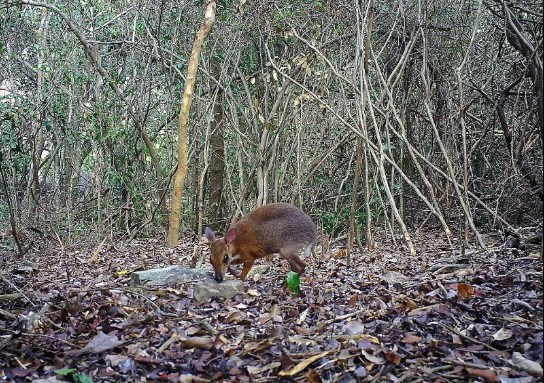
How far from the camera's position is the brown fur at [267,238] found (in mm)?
6461

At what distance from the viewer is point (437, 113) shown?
404 inches

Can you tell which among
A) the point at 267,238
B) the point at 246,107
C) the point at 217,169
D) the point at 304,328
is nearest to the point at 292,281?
the point at 304,328

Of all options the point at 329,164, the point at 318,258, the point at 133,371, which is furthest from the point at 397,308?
the point at 329,164

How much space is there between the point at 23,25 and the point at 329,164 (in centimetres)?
627

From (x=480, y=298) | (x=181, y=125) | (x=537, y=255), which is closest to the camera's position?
(x=480, y=298)

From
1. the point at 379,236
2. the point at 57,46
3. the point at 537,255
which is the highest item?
the point at 57,46

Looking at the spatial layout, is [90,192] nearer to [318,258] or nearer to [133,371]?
[318,258]

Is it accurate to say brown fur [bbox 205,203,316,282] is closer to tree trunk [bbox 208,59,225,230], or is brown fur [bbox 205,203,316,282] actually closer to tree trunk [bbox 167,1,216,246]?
tree trunk [bbox 167,1,216,246]

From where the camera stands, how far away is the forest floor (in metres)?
3.63

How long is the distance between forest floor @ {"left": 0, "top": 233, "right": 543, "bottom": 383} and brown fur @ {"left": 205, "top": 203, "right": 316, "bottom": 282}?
0.29 meters

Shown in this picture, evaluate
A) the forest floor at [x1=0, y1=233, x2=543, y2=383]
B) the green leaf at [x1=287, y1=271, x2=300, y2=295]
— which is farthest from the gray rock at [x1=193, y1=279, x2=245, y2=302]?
the green leaf at [x1=287, y1=271, x2=300, y2=295]

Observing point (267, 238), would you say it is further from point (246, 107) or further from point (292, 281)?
point (246, 107)

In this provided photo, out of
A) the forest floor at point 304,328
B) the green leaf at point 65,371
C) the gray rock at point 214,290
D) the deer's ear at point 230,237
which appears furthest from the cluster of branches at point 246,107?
the green leaf at point 65,371

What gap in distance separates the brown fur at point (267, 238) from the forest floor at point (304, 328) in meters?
0.29
